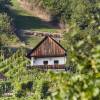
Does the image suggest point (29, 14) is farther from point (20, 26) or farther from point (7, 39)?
point (7, 39)

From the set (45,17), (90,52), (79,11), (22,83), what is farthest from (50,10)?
(90,52)

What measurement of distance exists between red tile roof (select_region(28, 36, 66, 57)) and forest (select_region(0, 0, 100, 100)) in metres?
1.72

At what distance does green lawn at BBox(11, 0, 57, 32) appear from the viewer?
241 ft

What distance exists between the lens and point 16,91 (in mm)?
32625

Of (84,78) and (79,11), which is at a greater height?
(79,11)

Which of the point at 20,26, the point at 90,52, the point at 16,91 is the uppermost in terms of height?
the point at 20,26

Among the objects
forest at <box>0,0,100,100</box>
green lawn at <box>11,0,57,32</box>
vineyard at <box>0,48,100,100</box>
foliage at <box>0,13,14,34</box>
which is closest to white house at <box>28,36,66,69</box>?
forest at <box>0,0,100,100</box>

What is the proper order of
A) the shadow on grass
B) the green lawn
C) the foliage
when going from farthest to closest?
the shadow on grass, the green lawn, the foliage

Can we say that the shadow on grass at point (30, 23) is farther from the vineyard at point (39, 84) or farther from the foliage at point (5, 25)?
the vineyard at point (39, 84)

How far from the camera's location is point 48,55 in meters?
51.7

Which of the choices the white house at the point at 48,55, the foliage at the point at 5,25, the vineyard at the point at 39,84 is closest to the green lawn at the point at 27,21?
the foliage at the point at 5,25

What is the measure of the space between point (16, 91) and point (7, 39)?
104ft

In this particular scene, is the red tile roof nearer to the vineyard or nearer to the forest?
the forest

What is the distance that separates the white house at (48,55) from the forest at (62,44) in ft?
5.76
